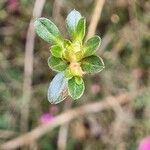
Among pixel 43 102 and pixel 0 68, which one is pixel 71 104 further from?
pixel 0 68

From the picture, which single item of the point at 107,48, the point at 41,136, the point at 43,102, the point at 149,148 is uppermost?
the point at 107,48

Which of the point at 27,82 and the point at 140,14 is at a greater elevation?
the point at 140,14

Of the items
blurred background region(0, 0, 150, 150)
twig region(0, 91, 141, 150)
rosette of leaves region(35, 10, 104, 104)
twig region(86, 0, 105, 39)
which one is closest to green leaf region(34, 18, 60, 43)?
rosette of leaves region(35, 10, 104, 104)

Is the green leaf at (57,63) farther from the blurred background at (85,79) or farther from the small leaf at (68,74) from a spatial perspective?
the blurred background at (85,79)

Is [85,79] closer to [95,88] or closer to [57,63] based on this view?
[95,88]

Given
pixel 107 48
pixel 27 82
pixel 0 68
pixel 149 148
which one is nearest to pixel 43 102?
pixel 27 82

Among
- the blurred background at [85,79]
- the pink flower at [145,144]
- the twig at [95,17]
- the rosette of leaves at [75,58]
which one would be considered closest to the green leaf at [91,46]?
the rosette of leaves at [75,58]

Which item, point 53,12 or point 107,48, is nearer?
point 53,12
